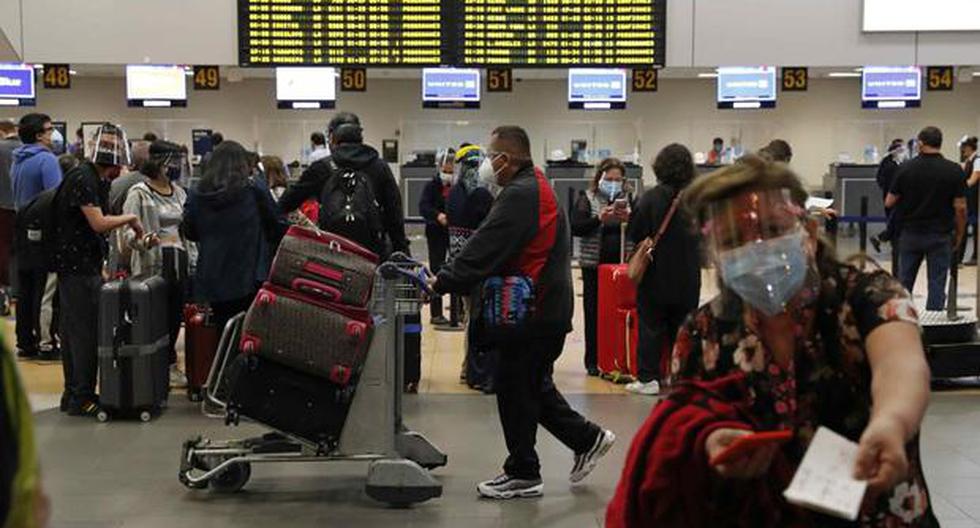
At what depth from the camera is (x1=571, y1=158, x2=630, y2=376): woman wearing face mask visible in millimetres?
8250

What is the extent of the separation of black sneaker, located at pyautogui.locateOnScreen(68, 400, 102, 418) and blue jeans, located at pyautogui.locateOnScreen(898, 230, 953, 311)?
6610 mm

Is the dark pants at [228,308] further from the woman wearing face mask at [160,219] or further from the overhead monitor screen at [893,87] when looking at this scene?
the overhead monitor screen at [893,87]

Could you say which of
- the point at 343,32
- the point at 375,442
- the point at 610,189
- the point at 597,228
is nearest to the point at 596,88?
the point at 343,32

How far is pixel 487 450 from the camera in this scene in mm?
6262

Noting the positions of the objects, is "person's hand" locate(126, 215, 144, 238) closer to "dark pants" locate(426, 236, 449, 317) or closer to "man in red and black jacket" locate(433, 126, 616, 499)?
"man in red and black jacket" locate(433, 126, 616, 499)

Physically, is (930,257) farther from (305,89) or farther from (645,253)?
(305,89)

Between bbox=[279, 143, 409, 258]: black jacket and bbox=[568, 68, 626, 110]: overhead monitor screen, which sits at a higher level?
bbox=[568, 68, 626, 110]: overhead monitor screen

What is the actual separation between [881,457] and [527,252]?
3.32 m

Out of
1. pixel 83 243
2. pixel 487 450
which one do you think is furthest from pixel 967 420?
pixel 83 243

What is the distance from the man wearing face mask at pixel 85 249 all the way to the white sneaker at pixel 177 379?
1000mm

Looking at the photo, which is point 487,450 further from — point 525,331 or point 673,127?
point 673,127

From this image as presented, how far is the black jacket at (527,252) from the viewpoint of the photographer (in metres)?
5.03

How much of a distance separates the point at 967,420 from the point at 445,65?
526cm

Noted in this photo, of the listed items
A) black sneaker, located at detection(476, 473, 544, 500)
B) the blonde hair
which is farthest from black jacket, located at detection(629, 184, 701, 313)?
the blonde hair
